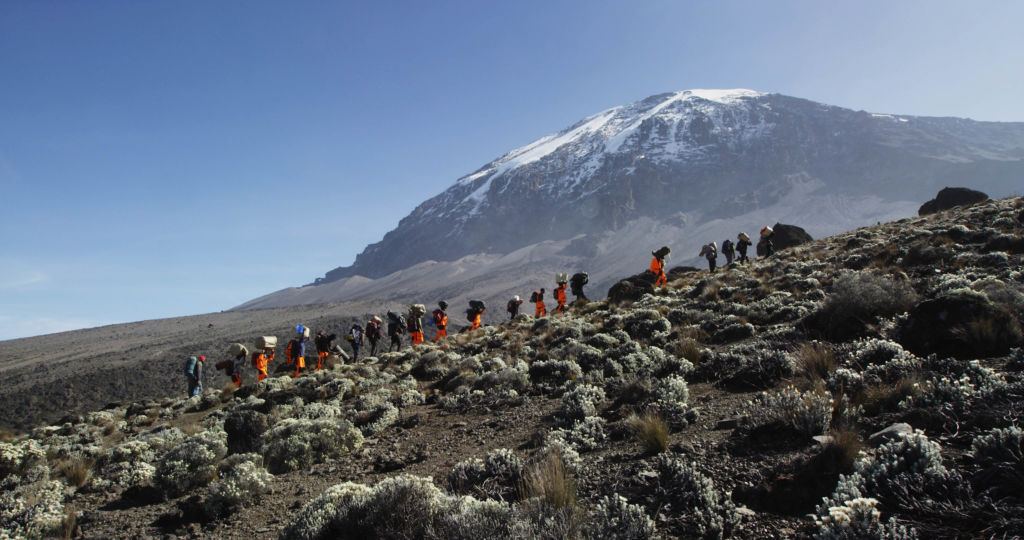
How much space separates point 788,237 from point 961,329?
30.0 m

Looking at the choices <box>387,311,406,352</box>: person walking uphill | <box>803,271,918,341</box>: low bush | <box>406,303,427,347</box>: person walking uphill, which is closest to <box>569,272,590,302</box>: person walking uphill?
<box>406,303,427,347</box>: person walking uphill

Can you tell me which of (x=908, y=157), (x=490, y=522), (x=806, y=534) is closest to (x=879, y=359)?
(x=806, y=534)

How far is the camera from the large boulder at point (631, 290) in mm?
21422

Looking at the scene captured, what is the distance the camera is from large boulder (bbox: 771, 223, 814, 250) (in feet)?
109

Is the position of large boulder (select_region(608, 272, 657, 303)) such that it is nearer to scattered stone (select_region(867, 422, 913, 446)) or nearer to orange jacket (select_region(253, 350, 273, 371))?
orange jacket (select_region(253, 350, 273, 371))

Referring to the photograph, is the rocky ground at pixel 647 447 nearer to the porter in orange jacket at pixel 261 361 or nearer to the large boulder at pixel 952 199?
the porter in orange jacket at pixel 261 361

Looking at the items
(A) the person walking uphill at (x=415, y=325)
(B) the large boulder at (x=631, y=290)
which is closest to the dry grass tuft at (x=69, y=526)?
(A) the person walking uphill at (x=415, y=325)

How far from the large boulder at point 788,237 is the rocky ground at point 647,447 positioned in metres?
20.9

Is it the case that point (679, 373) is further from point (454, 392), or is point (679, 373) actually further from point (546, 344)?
point (546, 344)

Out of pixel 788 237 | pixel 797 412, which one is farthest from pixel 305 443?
pixel 788 237

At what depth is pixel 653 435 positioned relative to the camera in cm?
539

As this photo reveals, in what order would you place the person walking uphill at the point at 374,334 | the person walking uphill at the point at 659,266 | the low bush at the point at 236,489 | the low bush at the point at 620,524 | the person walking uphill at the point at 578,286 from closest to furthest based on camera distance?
the low bush at the point at 620,524, the low bush at the point at 236,489, the person walking uphill at the point at 374,334, the person walking uphill at the point at 659,266, the person walking uphill at the point at 578,286

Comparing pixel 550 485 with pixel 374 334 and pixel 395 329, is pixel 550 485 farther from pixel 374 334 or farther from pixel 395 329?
pixel 374 334

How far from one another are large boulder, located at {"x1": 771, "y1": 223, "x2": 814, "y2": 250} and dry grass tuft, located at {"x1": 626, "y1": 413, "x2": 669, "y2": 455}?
104ft
